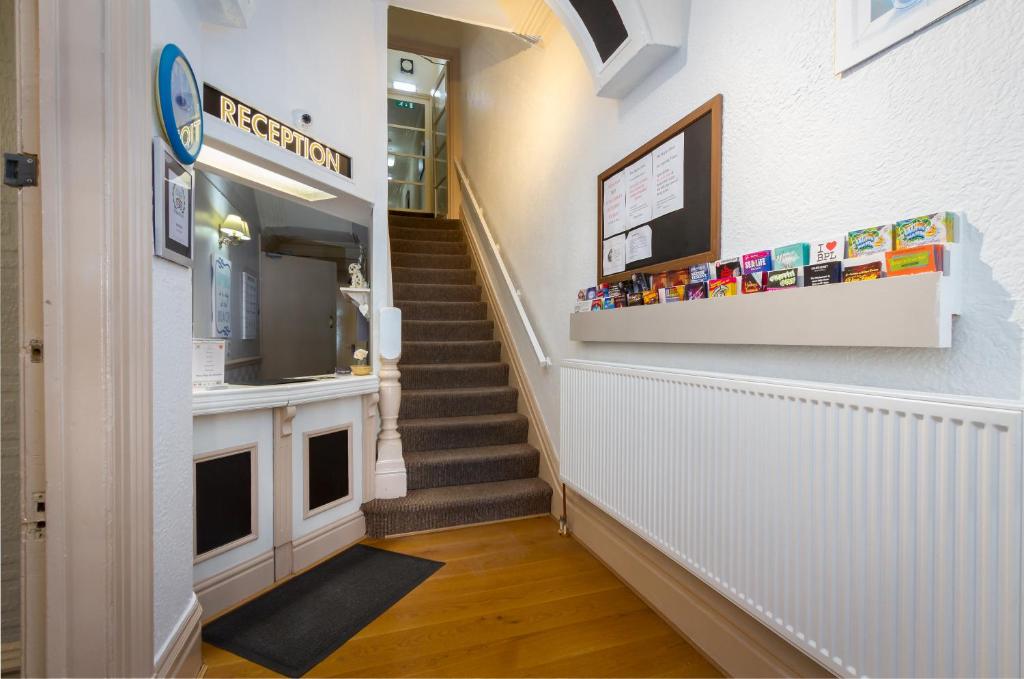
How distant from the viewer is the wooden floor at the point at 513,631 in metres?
1.59

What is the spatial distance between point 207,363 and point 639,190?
1890 millimetres

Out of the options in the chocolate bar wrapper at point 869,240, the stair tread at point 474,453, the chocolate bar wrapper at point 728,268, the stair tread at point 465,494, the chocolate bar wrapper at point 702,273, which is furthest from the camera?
the stair tread at point 474,453

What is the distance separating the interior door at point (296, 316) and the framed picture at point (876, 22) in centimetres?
226

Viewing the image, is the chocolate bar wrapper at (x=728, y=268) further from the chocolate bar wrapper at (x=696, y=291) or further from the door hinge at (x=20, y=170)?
the door hinge at (x=20, y=170)

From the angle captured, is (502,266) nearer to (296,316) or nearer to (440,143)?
(296,316)

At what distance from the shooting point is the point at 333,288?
2590 mm

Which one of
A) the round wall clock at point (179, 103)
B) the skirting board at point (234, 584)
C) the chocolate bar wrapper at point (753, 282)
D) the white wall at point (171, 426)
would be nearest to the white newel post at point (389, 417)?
the skirting board at point (234, 584)

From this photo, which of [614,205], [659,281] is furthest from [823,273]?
[614,205]

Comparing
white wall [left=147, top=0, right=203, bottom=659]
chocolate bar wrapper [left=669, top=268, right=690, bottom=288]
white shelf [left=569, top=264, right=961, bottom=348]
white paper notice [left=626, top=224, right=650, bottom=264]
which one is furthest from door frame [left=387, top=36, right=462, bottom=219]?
white shelf [left=569, top=264, right=961, bottom=348]

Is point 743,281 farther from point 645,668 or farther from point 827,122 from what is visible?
point 645,668

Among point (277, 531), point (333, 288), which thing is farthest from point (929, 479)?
point (333, 288)

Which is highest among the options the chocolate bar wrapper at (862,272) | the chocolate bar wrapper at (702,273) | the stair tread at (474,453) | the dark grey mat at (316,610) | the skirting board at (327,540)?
the chocolate bar wrapper at (702,273)

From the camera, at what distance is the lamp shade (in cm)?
210

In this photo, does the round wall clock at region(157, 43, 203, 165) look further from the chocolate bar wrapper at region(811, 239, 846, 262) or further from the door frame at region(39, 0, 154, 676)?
the chocolate bar wrapper at region(811, 239, 846, 262)
